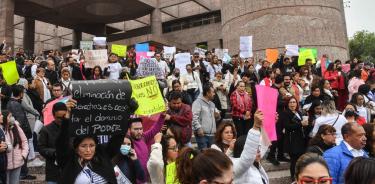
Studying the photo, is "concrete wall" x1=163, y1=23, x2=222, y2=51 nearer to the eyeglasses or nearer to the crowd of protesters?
the crowd of protesters

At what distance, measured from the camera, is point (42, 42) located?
1710 inches

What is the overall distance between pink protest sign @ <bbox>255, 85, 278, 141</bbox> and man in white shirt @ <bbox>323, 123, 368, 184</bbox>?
60cm

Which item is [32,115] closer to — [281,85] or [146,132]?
[146,132]

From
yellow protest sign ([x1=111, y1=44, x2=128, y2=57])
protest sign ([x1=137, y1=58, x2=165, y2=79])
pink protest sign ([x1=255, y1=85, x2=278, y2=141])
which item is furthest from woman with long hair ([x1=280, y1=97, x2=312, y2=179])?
yellow protest sign ([x1=111, y1=44, x2=128, y2=57])

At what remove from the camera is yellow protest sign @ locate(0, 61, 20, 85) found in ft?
27.6

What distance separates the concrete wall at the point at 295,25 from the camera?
1841 cm

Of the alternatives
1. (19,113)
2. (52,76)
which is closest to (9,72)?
(52,76)

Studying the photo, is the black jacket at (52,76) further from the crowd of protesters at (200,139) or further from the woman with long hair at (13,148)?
the woman with long hair at (13,148)

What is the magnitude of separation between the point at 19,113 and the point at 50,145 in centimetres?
252

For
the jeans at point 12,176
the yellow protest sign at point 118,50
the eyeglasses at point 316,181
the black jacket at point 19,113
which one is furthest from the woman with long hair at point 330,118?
the yellow protest sign at point 118,50

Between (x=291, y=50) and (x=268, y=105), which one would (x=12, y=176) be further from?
(x=291, y=50)

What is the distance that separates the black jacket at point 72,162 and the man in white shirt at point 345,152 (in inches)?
83.8

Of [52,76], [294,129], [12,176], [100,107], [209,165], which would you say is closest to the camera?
[209,165]

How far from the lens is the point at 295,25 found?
60.7 ft
